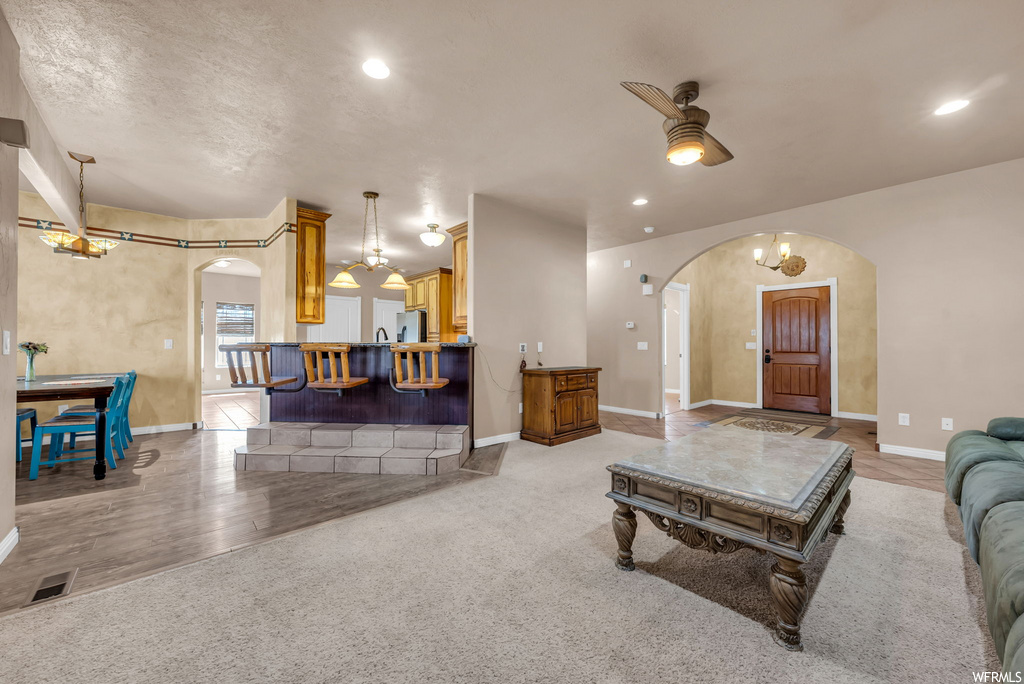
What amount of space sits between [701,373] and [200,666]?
765 centimetres

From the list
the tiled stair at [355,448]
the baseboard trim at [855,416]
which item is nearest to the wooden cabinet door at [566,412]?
the tiled stair at [355,448]

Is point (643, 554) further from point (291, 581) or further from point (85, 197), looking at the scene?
point (85, 197)

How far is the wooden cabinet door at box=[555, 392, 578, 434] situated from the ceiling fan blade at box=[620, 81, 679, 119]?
3004 millimetres

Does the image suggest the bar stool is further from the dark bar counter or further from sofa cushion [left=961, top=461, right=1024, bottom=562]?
sofa cushion [left=961, top=461, right=1024, bottom=562]

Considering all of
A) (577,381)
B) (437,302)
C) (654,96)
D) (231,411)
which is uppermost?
(654,96)

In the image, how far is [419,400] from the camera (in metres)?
4.24

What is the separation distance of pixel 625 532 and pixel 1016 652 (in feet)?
4.14

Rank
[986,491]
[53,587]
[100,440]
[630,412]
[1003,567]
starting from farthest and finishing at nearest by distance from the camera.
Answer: [630,412]
[100,440]
[53,587]
[986,491]
[1003,567]

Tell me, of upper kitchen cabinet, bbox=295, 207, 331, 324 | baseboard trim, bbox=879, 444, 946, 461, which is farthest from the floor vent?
baseboard trim, bbox=879, 444, 946, 461

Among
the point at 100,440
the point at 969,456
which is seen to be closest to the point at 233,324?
the point at 100,440

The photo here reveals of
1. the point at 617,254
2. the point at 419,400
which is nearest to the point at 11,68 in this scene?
the point at 419,400

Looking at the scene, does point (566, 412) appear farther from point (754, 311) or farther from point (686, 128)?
point (754, 311)

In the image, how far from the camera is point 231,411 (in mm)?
7043

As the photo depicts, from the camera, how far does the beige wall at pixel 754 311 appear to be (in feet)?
20.0
